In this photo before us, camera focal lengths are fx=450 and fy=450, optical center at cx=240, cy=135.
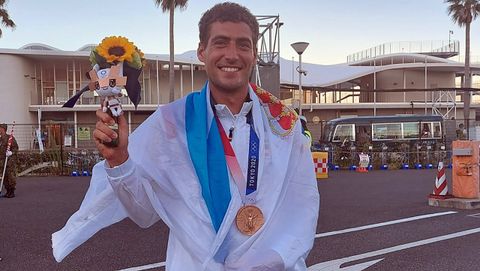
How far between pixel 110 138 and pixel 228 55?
1.75 ft

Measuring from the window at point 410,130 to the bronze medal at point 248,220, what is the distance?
2059 cm

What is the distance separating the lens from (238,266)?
1478 mm

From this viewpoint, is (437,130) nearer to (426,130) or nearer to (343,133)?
(426,130)

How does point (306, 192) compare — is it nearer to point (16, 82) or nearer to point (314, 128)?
point (314, 128)

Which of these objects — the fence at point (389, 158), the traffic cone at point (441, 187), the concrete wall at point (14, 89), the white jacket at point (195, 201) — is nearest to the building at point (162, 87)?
the concrete wall at point (14, 89)

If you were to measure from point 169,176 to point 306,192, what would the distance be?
1.73 feet

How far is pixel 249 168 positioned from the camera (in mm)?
1611

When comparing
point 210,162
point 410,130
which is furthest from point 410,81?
point 210,162

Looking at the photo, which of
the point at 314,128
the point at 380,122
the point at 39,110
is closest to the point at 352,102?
the point at 314,128

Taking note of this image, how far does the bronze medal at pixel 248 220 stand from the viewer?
1.53m

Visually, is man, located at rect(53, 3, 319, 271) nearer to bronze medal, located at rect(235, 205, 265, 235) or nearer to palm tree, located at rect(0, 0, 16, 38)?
bronze medal, located at rect(235, 205, 265, 235)

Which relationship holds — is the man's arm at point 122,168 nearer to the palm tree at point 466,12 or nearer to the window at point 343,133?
the window at point 343,133

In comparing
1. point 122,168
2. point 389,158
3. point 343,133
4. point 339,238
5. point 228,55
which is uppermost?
point 228,55

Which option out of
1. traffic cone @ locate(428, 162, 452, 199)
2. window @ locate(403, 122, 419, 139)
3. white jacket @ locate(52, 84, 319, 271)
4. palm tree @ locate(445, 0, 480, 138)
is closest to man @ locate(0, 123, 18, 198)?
traffic cone @ locate(428, 162, 452, 199)
